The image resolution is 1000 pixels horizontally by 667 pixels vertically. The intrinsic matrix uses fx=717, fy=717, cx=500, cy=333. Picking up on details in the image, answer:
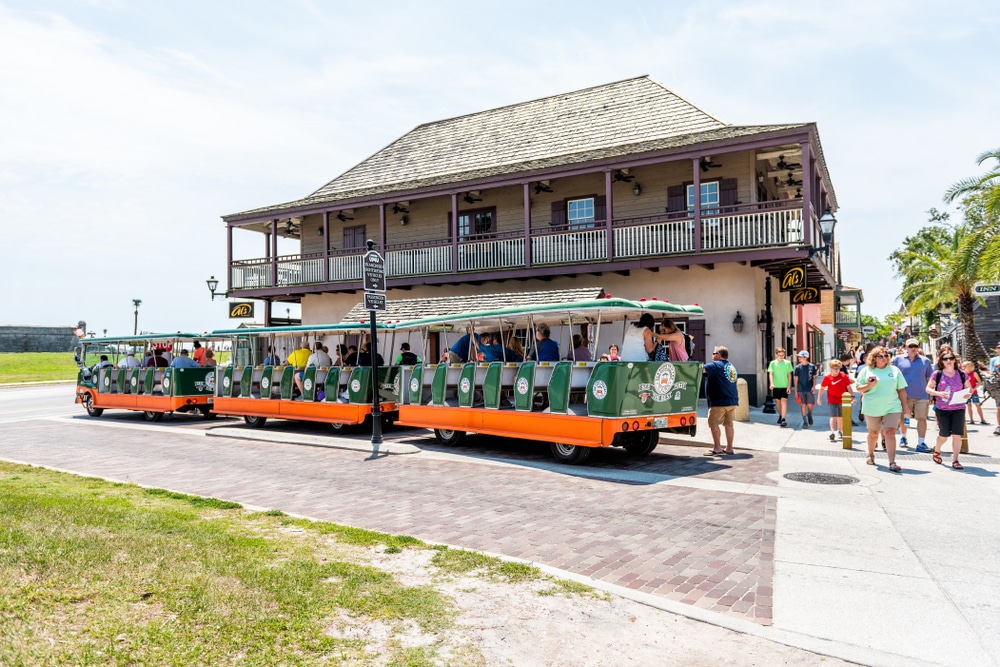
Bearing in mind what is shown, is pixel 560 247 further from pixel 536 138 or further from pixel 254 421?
pixel 254 421

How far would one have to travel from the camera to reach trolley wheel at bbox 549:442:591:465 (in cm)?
1095

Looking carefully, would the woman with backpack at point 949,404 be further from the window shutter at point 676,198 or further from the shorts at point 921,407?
the window shutter at point 676,198

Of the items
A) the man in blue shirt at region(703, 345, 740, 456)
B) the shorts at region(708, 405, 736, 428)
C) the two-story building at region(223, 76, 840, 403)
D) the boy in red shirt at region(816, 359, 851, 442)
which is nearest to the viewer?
the man in blue shirt at region(703, 345, 740, 456)

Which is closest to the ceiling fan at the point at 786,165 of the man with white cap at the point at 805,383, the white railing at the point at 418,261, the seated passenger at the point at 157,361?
the man with white cap at the point at 805,383

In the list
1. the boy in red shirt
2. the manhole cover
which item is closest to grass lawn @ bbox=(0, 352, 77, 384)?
the boy in red shirt

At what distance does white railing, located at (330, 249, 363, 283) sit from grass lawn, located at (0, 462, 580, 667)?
1868cm

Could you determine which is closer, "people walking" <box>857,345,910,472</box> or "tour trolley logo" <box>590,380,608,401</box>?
"people walking" <box>857,345,910,472</box>

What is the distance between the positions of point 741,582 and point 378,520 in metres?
3.63

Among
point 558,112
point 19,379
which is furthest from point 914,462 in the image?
point 19,379

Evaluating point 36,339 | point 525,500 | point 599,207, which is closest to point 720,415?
point 525,500

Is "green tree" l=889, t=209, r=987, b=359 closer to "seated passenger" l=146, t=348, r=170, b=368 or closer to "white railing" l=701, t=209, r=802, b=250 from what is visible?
"white railing" l=701, t=209, r=802, b=250

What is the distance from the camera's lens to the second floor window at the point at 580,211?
22.6m

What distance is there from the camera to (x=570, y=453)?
36.6ft

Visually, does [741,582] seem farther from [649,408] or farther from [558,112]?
[558,112]
